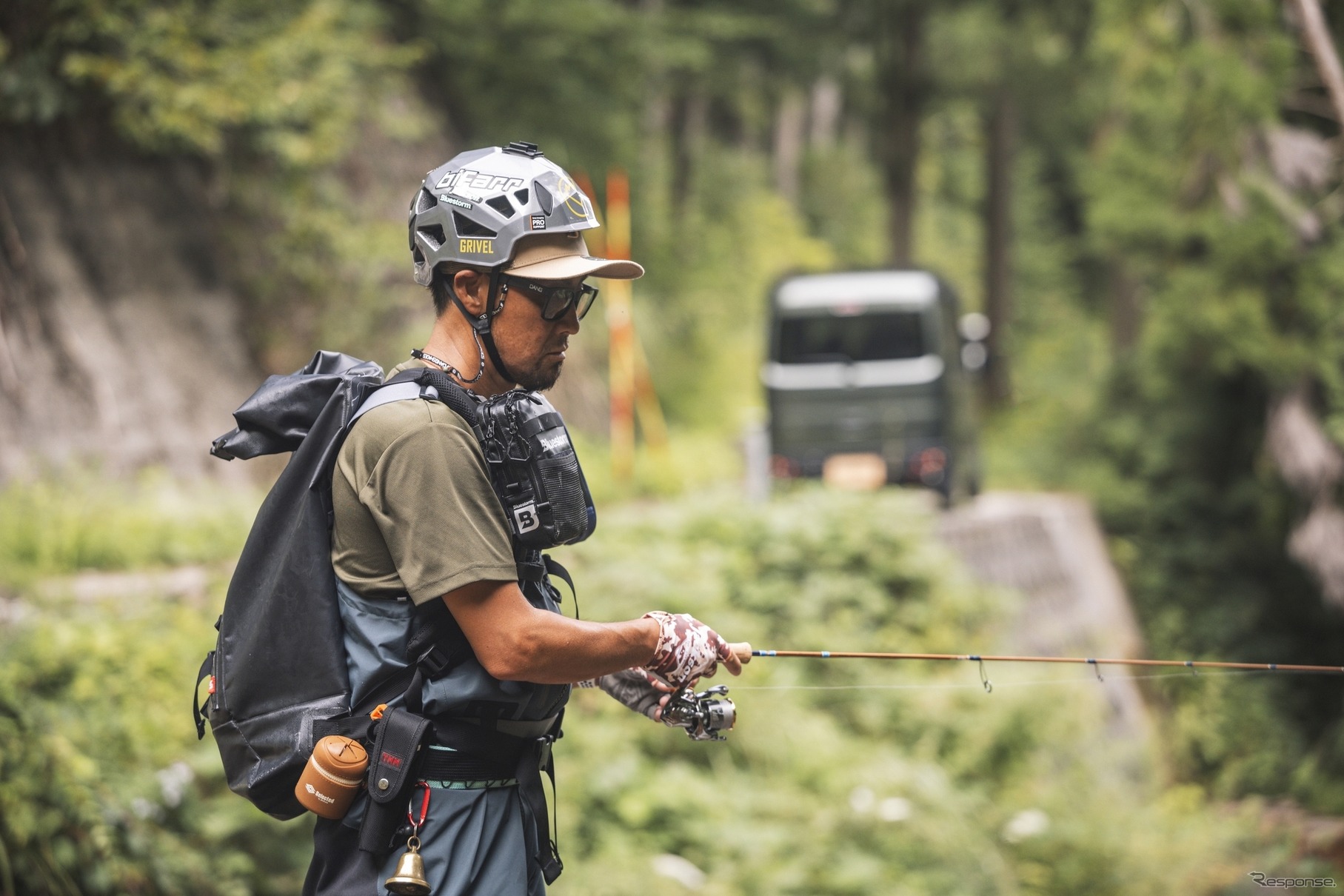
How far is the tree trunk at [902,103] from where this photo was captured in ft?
68.6

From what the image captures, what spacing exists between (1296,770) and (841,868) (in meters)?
7.01

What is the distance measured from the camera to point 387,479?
101 inches

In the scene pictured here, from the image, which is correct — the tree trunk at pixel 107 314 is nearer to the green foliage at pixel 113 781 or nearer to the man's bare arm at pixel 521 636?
the green foliage at pixel 113 781

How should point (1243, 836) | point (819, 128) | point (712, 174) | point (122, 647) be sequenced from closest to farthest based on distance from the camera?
point (122, 647) → point (1243, 836) → point (712, 174) → point (819, 128)

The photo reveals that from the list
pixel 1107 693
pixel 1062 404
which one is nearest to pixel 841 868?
pixel 1107 693

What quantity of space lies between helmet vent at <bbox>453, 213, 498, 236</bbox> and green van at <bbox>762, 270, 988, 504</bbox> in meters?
11.4

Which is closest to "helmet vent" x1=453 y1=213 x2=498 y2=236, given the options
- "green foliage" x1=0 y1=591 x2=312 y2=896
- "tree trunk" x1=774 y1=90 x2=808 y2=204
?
"green foliage" x1=0 y1=591 x2=312 y2=896

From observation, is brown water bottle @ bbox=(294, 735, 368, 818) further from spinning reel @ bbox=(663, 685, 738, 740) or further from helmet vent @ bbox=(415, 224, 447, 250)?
helmet vent @ bbox=(415, 224, 447, 250)

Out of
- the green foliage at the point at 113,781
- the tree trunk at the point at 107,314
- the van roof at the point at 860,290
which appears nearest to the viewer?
the green foliage at the point at 113,781

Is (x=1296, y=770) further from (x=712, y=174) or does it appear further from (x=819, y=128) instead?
(x=819, y=128)

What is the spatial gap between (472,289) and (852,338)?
11.7 m

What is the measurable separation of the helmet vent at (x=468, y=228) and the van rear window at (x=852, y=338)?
11.7 meters

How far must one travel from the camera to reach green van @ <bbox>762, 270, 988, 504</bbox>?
46.1 ft

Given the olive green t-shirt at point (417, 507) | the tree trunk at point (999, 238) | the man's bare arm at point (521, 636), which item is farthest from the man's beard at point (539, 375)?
the tree trunk at point (999, 238)
